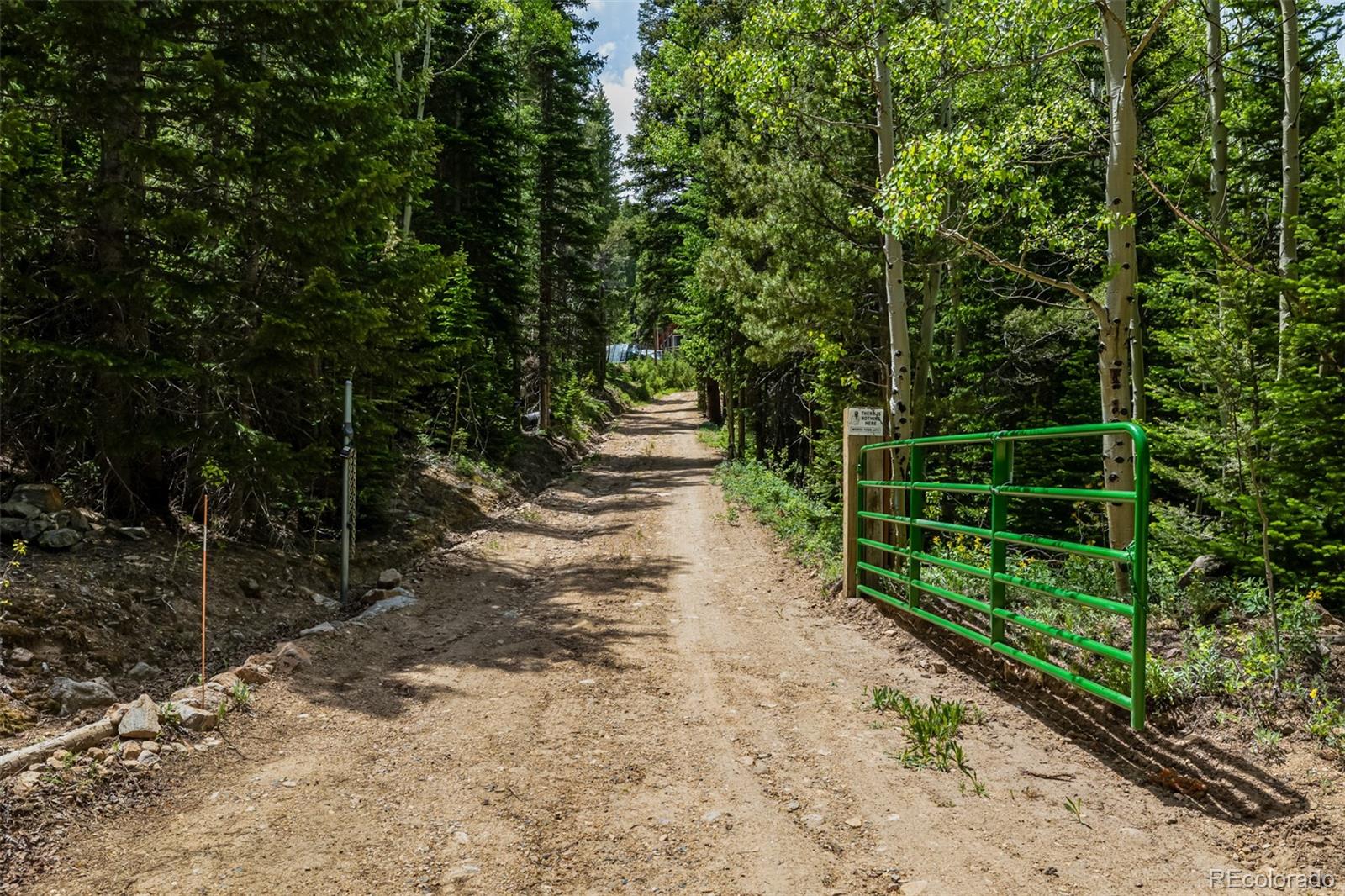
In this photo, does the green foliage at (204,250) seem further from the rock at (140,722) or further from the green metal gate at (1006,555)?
the green metal gate at (1006,555)

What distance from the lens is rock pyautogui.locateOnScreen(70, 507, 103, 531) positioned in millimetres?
7062

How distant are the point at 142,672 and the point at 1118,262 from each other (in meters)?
9.03

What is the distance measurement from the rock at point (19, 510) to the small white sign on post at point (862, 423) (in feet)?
25.6

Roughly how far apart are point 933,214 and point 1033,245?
9.84 feet

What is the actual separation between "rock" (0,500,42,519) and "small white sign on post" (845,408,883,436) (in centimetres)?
780

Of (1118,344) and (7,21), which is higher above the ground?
(7,21)

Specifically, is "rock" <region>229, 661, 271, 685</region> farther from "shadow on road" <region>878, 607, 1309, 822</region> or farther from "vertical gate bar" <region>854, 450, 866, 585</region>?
"vertical gate bar" <region>854, 450, 866, 585</region>

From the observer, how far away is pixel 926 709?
505 centimetres

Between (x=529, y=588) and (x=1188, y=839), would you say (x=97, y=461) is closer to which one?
(x=529, y=588)

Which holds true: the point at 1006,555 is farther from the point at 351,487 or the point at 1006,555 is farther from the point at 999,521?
the point at 351,487

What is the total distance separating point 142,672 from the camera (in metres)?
5.66

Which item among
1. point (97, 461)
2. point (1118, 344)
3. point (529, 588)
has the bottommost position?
point (529, 588)

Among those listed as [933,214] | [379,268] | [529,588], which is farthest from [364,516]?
[933,214]

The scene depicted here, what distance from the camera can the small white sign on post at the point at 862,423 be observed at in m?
8.22
